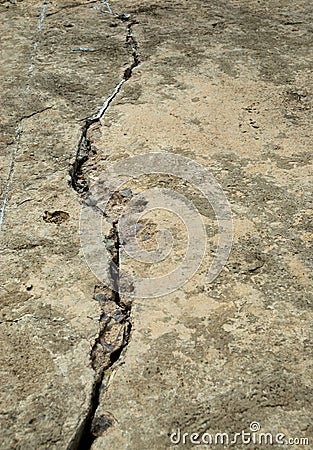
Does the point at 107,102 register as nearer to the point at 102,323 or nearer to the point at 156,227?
the point at 156,227

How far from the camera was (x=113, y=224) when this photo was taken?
70.4 inches

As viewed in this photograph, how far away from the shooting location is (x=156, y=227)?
5.79 feet

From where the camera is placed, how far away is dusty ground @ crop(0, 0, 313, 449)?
1.33 meters

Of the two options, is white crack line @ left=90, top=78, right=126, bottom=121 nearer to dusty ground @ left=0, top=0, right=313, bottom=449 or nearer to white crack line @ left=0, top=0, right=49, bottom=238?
dusty ground @ left=0, top=0, right=313, bottom=449

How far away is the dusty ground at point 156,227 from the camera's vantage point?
133cm

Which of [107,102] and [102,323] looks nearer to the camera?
[102,323]

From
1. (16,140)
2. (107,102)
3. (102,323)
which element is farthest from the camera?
(107,102)

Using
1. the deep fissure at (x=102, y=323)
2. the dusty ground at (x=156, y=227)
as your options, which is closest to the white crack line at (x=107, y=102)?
the dusty ground at (x=156, y=227)

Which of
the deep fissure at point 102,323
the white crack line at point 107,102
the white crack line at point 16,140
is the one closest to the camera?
the deep fissure at point 102,323

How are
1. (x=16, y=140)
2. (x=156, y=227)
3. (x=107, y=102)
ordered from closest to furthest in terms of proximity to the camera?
1. (x=156, y=227)
2. (x=16, y=140)
3. (x=107, y=102)

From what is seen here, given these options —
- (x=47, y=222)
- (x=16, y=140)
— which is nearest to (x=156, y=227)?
(x=47, y=222)

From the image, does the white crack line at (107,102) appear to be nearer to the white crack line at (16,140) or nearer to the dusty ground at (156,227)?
the dusty ground at (156,227)

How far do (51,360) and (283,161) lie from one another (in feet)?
3.23

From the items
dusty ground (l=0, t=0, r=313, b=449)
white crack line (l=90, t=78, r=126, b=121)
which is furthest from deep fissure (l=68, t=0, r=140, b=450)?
white crack line (l=90, t=78, r=126, b=121)
